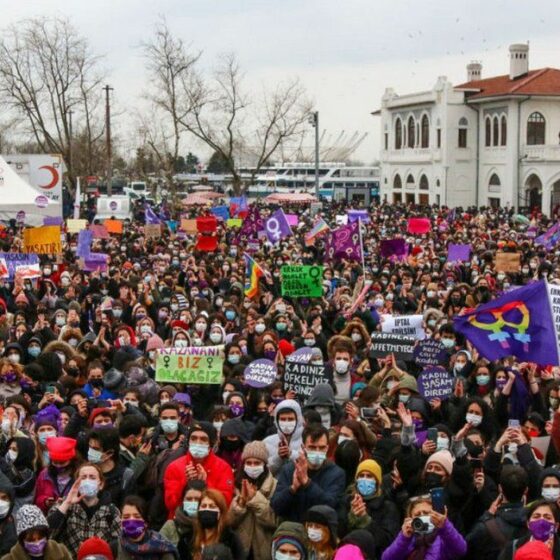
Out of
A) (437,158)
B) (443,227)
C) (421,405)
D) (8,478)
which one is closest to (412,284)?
(421,405)

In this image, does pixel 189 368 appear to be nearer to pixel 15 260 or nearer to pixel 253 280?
pixel 253 280

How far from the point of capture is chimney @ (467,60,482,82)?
67.4m

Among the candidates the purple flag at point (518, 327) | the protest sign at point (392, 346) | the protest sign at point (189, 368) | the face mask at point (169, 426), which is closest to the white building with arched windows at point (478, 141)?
the protest sign at point (392, 346)

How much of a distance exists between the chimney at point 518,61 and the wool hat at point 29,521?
58158 millimetres

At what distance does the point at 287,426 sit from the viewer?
7.20 m

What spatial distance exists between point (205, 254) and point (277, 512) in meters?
17.0

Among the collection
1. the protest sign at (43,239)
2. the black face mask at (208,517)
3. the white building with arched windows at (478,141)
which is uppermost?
the white building with arched windows at (478,141)

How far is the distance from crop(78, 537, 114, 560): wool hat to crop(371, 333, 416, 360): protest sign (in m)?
5.25

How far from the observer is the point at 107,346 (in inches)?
459

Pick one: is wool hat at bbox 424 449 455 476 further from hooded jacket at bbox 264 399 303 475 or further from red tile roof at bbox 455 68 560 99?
red tile roof at bbox 455 68 560 99

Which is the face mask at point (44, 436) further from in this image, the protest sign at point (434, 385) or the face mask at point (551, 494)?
the face mask at point (551, 494)

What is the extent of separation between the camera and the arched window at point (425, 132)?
208 feet

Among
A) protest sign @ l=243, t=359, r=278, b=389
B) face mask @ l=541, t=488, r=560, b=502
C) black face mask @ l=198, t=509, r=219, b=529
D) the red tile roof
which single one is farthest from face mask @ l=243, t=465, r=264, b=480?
the red tile roof

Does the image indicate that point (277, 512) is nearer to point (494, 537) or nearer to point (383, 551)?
point (383, 551)
